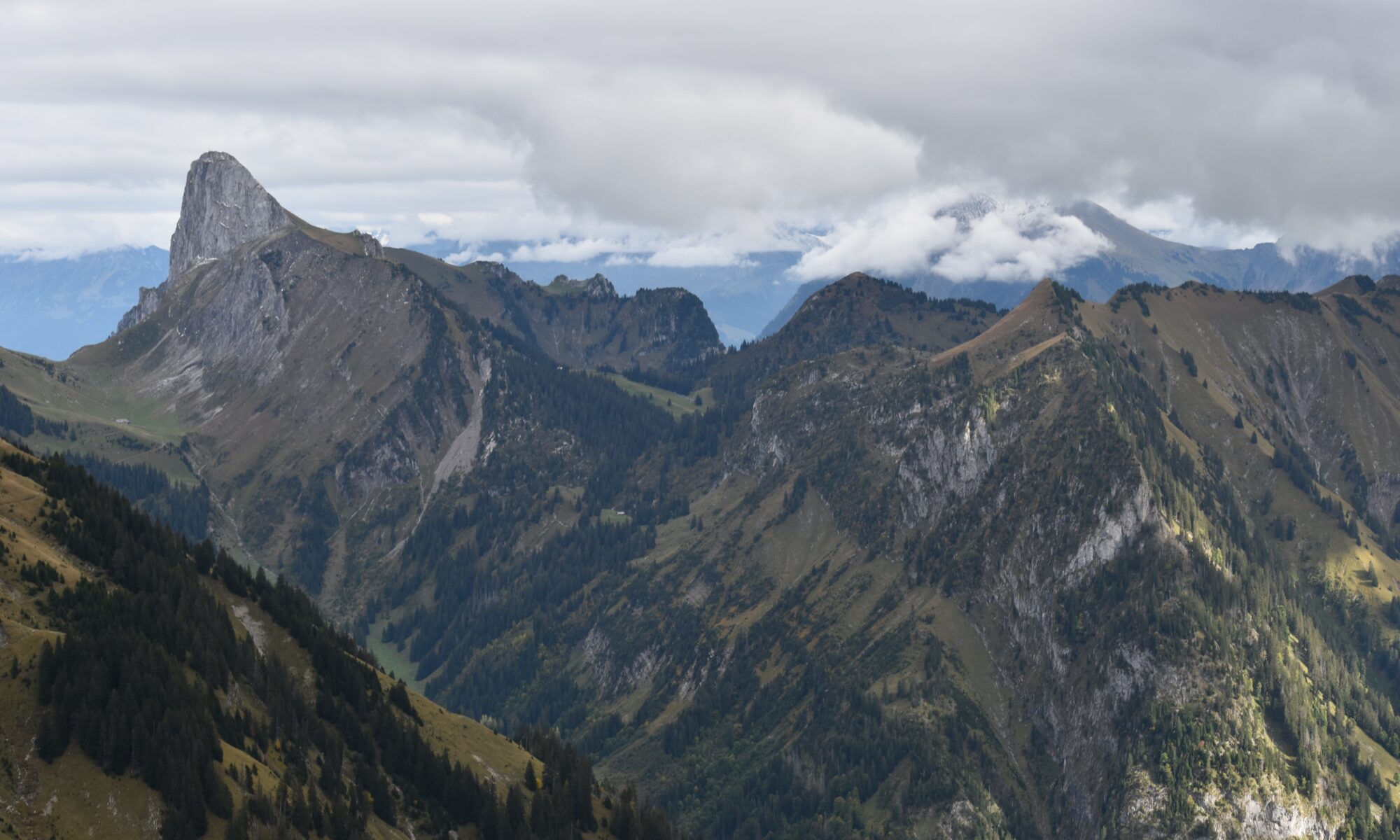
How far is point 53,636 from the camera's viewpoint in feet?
444

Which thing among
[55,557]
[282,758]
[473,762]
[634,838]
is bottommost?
[634,838]

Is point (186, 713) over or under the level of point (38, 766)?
over

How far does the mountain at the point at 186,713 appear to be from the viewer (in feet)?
406

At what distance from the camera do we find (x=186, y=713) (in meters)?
134

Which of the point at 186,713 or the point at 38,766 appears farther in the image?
the point at 186,713

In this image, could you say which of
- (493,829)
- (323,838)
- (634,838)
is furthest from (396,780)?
(634,838)

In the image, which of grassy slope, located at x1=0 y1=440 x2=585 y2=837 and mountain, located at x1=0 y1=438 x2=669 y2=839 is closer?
grassy slope, located at x1=0 y1=440 x2=585 y2=837

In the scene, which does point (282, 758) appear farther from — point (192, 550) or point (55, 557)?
point (192, 550)

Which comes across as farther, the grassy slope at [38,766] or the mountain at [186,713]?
the mountain at [186,713]

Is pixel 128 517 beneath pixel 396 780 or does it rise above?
above

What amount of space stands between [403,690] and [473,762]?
687 inches

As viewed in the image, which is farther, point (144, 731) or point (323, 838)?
point (323, 838)

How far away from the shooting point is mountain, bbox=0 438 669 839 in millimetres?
123812

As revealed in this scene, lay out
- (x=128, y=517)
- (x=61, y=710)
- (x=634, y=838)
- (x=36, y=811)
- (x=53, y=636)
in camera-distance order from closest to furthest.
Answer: (x=36, y=811)
(x=61, y=710)
(x=53, y=636)
(x=128, y=517)
(x=634, y=838)
